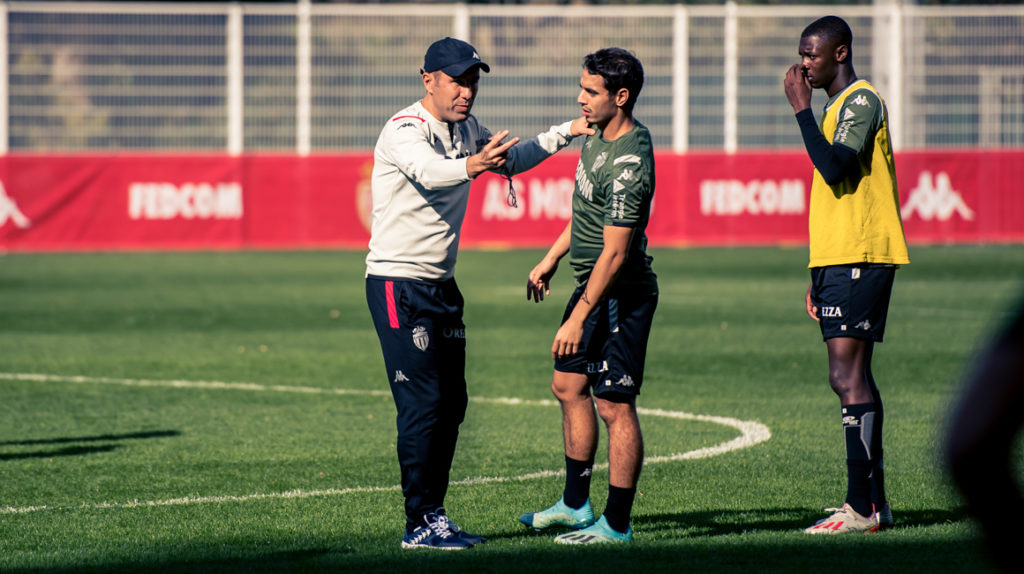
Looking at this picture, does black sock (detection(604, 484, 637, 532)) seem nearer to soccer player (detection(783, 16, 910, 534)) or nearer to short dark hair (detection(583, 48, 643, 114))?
soccer player (detection(783, 16, 910, 534))

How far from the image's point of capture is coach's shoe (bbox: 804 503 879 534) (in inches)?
211

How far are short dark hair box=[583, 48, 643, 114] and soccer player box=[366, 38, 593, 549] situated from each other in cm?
43

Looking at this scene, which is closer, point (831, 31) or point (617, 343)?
point (617, 343)

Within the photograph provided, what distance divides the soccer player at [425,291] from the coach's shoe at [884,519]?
154 centimetres

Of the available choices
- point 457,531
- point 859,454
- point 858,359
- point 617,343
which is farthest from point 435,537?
point 858,359

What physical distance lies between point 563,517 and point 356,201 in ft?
69.2

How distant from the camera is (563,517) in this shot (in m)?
5.50

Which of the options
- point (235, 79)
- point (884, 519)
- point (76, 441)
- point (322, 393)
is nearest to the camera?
point (884, 519)

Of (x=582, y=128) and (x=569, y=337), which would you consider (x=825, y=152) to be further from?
(x=569, y=337)

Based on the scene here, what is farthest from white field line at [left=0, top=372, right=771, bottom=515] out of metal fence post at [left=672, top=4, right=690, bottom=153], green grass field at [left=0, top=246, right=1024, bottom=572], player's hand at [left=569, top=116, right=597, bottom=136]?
metal fence post at [left=672, top=4, right=690, bottom=153]

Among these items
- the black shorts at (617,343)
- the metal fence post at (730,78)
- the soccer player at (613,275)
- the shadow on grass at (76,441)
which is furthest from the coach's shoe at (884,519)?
the metal fence post at (730,78)

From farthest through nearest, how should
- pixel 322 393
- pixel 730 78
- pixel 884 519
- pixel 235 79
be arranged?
pixel 730 78 < pixel 235 79 < pixel 322 393 < pixel 884 519

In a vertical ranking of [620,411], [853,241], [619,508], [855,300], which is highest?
[853,241]

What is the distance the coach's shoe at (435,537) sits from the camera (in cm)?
509
